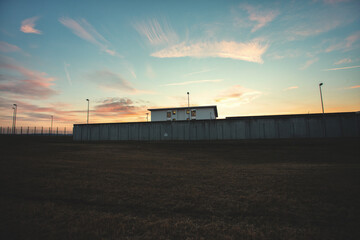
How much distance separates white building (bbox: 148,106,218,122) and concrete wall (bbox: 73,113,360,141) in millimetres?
18359

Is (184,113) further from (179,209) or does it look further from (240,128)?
(179,209)

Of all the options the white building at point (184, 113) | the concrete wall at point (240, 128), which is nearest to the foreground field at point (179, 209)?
the concrete wall at point (240, 128)

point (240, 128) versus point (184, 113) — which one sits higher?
point (184, 113)

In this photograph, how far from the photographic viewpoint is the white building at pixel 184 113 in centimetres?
5553

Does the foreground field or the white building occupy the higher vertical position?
the white building

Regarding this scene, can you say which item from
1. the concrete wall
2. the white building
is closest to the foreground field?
the concrete wall

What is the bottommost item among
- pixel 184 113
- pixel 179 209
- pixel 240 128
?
pixel 179 209

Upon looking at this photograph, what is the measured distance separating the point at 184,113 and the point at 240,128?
26.2m

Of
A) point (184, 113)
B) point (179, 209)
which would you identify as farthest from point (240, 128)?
point (179, 209)

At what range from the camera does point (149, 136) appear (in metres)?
38.7

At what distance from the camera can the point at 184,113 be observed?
57250mm

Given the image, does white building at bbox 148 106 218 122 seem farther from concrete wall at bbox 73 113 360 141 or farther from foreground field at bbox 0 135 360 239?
foreground field at bbox 0 135 360 239

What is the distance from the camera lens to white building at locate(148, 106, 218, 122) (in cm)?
5553

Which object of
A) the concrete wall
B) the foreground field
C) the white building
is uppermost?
the white building
